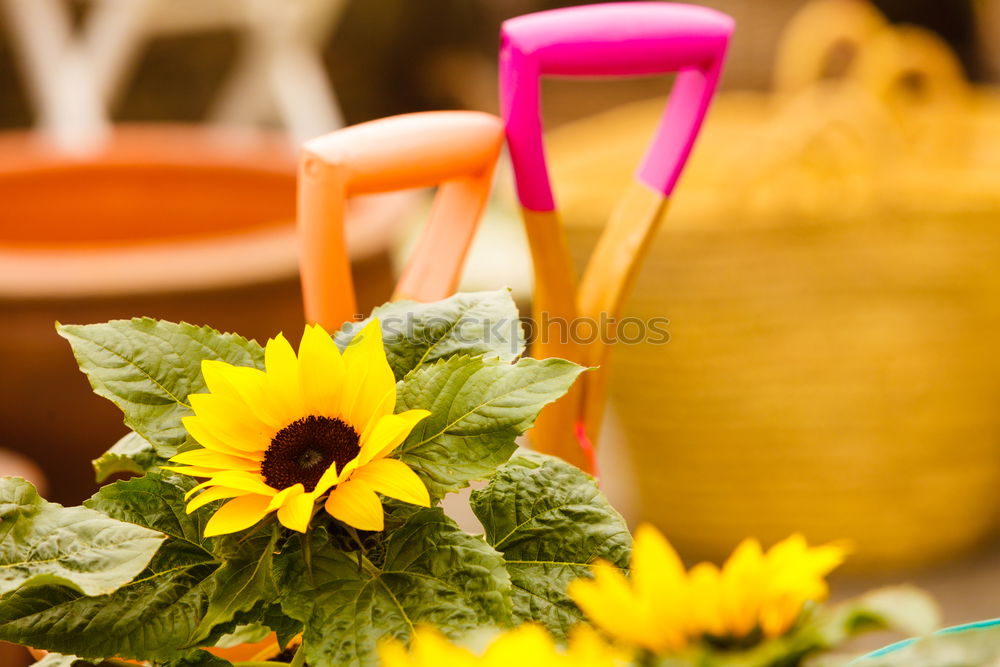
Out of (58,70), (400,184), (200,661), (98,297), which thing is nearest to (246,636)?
(200,661)

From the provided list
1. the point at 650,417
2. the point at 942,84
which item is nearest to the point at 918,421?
the point at 650,417

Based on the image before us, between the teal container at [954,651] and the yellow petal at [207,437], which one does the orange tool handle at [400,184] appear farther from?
the teal container at [954,651]

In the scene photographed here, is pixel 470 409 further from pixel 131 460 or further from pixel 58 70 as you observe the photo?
pixel 58 70

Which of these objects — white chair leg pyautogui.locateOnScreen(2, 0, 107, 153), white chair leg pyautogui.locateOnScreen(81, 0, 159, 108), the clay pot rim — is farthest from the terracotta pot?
white chair leg pyautogui.locateOnScreen(81, 0, 159, 108)

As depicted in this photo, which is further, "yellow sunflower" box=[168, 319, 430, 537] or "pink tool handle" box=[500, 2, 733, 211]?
"pink tool handle" box=[500, 2, 733, 211]

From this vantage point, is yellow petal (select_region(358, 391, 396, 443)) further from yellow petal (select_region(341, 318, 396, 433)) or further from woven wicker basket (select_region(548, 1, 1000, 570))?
woven wicker basket (select_region(548, 1, 1000, 570))

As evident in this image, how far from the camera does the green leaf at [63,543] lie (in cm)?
25

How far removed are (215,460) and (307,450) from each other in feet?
0.07

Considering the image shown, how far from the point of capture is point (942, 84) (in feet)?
4.21

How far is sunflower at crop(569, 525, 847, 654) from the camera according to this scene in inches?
7.2

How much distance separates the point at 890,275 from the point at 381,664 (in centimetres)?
96

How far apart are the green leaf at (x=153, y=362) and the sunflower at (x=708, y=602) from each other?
0.46 feet

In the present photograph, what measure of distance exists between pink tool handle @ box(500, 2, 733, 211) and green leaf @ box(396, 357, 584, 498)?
0.36ft

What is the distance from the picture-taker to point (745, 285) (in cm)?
107
